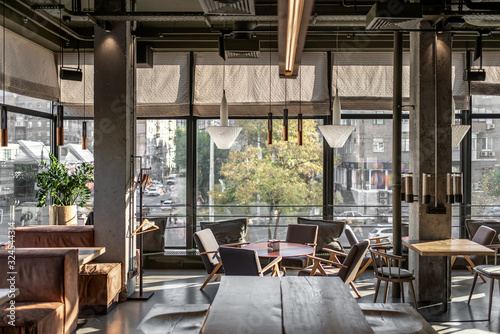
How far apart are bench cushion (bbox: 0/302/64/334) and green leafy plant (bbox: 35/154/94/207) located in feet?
12.5

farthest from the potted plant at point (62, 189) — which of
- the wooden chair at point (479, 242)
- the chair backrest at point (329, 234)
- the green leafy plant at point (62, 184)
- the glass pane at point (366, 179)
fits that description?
the wooden chair at point (479, 242)

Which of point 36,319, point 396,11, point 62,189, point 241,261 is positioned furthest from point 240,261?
point 62,189

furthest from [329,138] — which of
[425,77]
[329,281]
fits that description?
[329,281]

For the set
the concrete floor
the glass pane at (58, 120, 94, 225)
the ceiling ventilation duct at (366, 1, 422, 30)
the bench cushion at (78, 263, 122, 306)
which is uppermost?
the ceiling ventilation duct at (366, 1, 422, 30)

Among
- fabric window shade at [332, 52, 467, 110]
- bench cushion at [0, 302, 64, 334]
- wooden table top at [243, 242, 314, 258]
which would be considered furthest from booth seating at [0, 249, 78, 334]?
fabric window shade at [332, 52, 467, 110]

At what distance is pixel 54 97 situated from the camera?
29.9 ft

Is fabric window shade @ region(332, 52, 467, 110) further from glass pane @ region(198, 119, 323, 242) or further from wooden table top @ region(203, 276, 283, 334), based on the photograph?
wooden table top @ region(203, 276, 283, 334)

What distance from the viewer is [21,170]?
8.24 meters

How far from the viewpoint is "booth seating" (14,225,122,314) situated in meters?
5.89

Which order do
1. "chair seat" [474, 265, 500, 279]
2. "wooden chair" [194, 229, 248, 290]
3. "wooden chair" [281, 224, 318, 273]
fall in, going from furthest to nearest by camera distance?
"wooden chair" [281, 224, 318, 273] → "wooden chair" [194, 229, 248, 290] → "chair seat" [474, 265, 500, 279]

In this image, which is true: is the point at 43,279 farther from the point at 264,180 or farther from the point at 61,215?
the point at 264,180

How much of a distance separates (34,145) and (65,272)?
4.52 metres

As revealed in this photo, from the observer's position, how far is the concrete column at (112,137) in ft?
21.5

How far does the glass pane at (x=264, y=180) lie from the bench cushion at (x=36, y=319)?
4518mm
